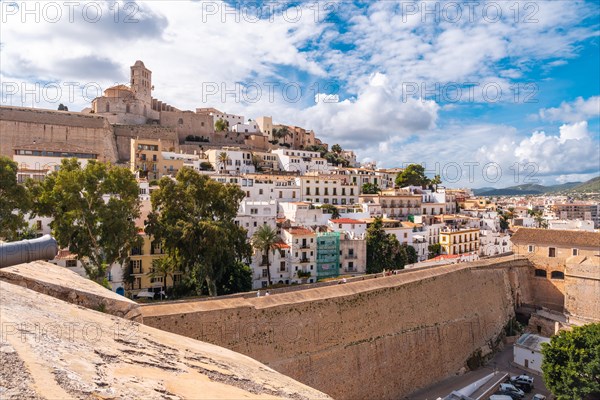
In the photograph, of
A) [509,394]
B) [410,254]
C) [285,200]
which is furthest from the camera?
[285,200]

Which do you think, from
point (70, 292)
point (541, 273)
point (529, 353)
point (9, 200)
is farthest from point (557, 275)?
point (9, 200)

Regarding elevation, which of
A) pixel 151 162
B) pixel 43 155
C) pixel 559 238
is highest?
pixel 43 155

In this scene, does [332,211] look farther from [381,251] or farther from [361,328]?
[361,328]

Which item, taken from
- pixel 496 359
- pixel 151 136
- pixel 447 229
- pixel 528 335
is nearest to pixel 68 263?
pixel 496 359

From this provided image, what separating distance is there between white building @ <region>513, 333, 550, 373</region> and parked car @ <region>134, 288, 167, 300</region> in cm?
1973

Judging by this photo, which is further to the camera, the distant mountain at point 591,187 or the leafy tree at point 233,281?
the distant mountain at point 591,187

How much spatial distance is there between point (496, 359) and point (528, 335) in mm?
2738

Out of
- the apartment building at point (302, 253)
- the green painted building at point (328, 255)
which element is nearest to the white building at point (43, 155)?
the apartment building at point (302, 253)

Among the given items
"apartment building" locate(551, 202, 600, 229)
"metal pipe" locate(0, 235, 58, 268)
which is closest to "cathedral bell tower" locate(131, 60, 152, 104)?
"metal pipe" locate(0, 235, 58, 268)

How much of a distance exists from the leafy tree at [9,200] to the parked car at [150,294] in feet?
24.6

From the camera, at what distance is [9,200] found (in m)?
15.9

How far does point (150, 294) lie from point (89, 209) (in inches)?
288

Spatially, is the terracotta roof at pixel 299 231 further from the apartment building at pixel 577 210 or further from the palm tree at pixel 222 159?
the apartment building at pixel 577 210

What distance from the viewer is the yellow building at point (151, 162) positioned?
39.9 meters
